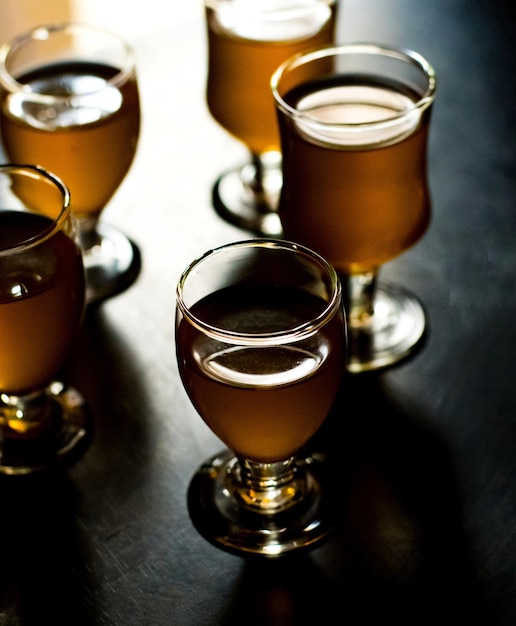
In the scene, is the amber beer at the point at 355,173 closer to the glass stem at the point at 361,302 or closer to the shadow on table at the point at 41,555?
the glass stem at the point at 361,302

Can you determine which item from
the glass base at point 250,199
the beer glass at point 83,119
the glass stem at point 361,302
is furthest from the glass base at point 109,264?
the glass stem at point 361,302

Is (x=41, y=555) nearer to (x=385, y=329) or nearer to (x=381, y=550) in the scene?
(x=381, y=550)

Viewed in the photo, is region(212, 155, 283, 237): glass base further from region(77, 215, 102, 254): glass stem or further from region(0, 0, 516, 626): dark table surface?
region(77, 215, 102, 254): glass stem

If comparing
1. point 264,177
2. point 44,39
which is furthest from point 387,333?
point 44,39

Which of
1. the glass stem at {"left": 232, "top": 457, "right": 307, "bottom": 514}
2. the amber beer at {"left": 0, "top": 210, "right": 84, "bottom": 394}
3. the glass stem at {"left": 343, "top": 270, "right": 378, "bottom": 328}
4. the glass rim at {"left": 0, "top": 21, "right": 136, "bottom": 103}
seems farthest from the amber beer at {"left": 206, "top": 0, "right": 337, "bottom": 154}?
the glass stem at {"left": 232, "top": 457, "right": 307, "bottom": 514}

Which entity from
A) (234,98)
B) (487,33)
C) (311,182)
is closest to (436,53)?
(487,33)
